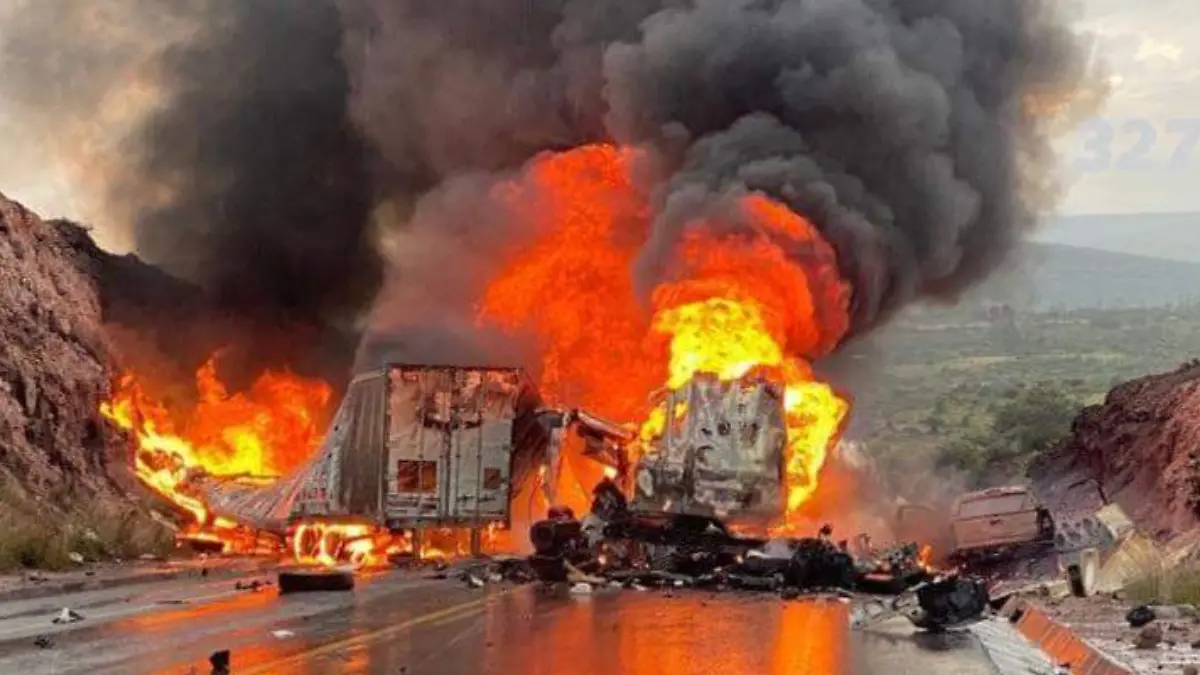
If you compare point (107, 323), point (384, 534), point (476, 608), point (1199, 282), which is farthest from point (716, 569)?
point (1199, 282)

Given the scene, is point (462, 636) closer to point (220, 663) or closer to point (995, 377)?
point (220, 663)

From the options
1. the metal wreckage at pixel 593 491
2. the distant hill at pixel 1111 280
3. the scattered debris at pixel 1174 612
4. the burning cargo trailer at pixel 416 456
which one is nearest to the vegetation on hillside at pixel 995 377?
the distant hill at pixel 1111 280

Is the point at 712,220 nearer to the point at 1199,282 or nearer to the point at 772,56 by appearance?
the point at 772,56

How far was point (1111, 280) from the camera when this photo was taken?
12825cm

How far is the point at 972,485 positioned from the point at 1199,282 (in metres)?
101

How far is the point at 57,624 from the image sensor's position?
41.4 ft

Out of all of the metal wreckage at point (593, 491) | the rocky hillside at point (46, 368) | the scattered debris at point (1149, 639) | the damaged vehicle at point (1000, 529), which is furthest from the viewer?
the rocky hillside at point (46, 368)

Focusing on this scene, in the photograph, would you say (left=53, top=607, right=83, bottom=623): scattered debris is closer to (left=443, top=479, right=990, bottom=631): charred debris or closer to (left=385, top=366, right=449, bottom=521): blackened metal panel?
(left=443, top=479, right=990, bottom=631): charred debris

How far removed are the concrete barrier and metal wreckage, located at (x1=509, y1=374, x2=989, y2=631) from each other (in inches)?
148

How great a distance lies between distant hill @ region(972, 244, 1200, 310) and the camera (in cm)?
11531

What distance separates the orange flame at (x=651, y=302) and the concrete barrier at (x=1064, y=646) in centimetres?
684

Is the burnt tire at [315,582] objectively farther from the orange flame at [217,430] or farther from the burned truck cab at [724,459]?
the orange flame at [217,430]

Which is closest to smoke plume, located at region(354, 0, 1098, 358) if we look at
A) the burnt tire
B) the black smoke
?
the black smoke

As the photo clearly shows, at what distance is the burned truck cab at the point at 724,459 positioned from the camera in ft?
63.9
